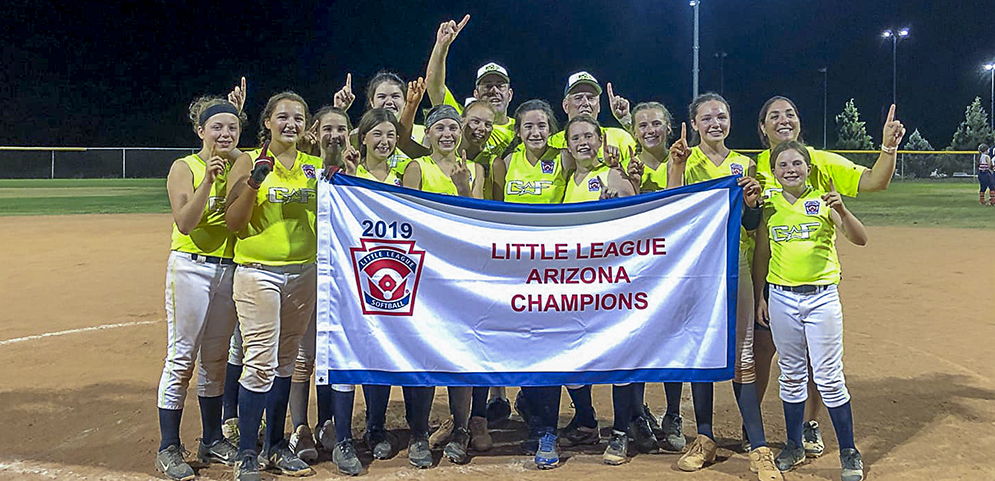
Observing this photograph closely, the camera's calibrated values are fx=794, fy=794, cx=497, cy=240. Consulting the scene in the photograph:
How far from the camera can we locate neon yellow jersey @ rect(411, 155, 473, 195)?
4.85m

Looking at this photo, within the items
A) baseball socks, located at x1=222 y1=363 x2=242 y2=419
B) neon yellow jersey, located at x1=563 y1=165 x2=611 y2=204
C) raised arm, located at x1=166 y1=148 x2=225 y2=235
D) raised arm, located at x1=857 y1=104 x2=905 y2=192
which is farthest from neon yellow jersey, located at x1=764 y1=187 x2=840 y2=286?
baseball socks, located at x1=222 y1=363 x2=242 y2=419

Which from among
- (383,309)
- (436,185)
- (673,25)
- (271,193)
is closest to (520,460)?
(383,309)

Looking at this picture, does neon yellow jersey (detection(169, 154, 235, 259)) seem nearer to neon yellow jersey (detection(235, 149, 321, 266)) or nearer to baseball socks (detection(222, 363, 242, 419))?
Answer: neon yellow jersey (detection(235, 149, 321, 266))

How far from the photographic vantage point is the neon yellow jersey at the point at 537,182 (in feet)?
16.5

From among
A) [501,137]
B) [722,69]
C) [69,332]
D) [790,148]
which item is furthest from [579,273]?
[722,69]

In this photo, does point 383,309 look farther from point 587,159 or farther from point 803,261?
point 803,261

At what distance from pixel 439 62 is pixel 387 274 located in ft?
7.04

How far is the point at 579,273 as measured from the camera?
180 inches


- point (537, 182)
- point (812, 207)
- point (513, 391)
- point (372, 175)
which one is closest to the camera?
point (812, 207)

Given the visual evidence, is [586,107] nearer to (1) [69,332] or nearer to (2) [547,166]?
(2) [547,166]

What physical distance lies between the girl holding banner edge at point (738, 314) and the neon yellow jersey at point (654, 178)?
0.29 meters

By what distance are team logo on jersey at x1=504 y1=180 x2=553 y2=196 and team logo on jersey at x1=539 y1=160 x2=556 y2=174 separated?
0.07 metres

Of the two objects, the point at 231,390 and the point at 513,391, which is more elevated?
the point at 231,390

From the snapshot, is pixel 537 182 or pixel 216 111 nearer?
pixel 216 111
